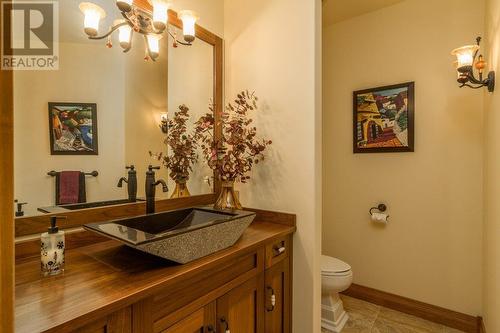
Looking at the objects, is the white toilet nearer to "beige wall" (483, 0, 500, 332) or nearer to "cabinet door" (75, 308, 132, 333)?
"beige wall" (483, 0, 500, 332)

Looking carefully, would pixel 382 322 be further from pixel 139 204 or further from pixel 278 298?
pixel 139 204

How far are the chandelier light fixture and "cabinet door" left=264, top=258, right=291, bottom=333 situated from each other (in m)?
1.34

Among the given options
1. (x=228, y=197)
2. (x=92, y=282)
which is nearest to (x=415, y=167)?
(x=228, y=197)

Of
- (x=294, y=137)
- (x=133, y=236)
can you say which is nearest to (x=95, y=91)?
(x=133, y=236)

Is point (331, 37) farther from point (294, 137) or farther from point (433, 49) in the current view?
point (294, 137)

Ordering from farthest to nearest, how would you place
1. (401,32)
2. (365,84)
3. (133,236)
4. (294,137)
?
(365,84) < (401,32) < (294,137) < (133,236)

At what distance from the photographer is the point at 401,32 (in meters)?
2.35

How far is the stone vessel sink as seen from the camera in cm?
90

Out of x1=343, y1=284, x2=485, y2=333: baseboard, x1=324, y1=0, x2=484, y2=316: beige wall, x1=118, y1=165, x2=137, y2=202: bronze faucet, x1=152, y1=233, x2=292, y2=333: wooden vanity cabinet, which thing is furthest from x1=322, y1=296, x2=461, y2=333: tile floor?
x1=118, y1=165, x2=137, y2=202: bronze faucet

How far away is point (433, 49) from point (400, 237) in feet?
5.35

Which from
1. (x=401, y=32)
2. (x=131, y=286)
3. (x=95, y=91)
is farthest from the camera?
(x=401, y=32)

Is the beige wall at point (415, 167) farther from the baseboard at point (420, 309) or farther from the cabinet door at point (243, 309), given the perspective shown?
the cabinet door at point (243, 309)

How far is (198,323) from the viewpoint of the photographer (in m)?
0.99

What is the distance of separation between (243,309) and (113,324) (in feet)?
2.07
